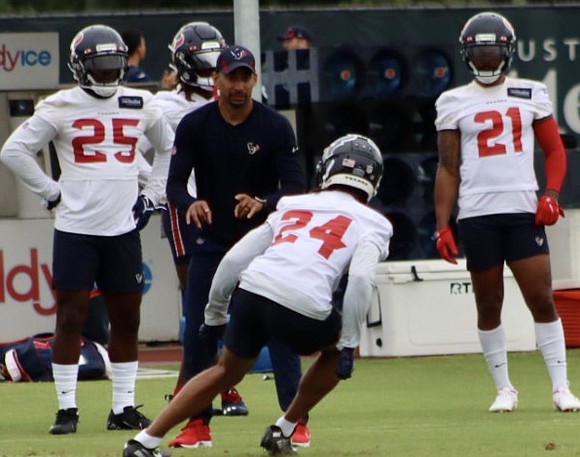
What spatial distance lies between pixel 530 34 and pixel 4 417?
10.1 m

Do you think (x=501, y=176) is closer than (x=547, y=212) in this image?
No

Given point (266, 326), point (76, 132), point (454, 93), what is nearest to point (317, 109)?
point (454, 93)

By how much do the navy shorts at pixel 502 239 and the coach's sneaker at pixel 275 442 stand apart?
237 cm

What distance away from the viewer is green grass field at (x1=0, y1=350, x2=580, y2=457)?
862 cm

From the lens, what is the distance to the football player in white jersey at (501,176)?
1019 cm

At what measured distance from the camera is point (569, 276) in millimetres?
14938

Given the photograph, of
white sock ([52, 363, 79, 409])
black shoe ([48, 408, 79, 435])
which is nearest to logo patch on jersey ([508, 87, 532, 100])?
white sock ([52, 363, 79, 409])

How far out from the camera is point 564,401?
10.2m

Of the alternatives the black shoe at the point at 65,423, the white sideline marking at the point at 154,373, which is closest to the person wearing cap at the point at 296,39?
the white sideline marking at the point at 154,373

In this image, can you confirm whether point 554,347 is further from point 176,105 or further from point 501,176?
point 176,105

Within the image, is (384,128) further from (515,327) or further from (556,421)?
(556,421)

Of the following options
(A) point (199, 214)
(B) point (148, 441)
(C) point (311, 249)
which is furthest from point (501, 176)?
(B) point (148, 441)

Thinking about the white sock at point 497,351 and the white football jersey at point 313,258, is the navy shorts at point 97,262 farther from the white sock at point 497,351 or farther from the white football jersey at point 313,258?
the white sock at point 497,351

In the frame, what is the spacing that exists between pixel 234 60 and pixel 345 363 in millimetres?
1815
